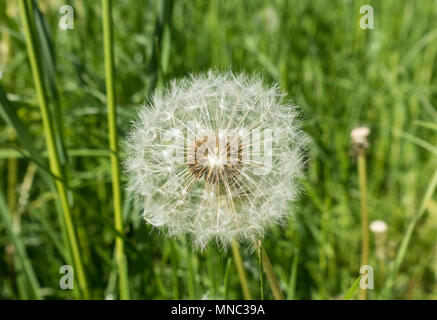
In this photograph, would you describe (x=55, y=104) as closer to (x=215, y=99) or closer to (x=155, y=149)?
(x=155, y=149)

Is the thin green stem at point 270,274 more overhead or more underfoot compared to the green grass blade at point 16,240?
more underfoot

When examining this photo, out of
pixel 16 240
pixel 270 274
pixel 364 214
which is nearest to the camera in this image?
pixel 270 274

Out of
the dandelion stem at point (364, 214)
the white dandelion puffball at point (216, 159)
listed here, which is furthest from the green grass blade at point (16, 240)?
the dandelion stem at point (364, 214)

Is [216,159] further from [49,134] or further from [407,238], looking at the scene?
[407,238]

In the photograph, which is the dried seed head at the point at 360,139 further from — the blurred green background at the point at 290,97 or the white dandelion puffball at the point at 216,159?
the white dandelion puffball at the point at 216,159

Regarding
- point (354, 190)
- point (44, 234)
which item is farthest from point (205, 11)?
point (44, 234)

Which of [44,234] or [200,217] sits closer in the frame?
[200,217]

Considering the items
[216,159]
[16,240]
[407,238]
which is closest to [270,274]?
[216,159]
